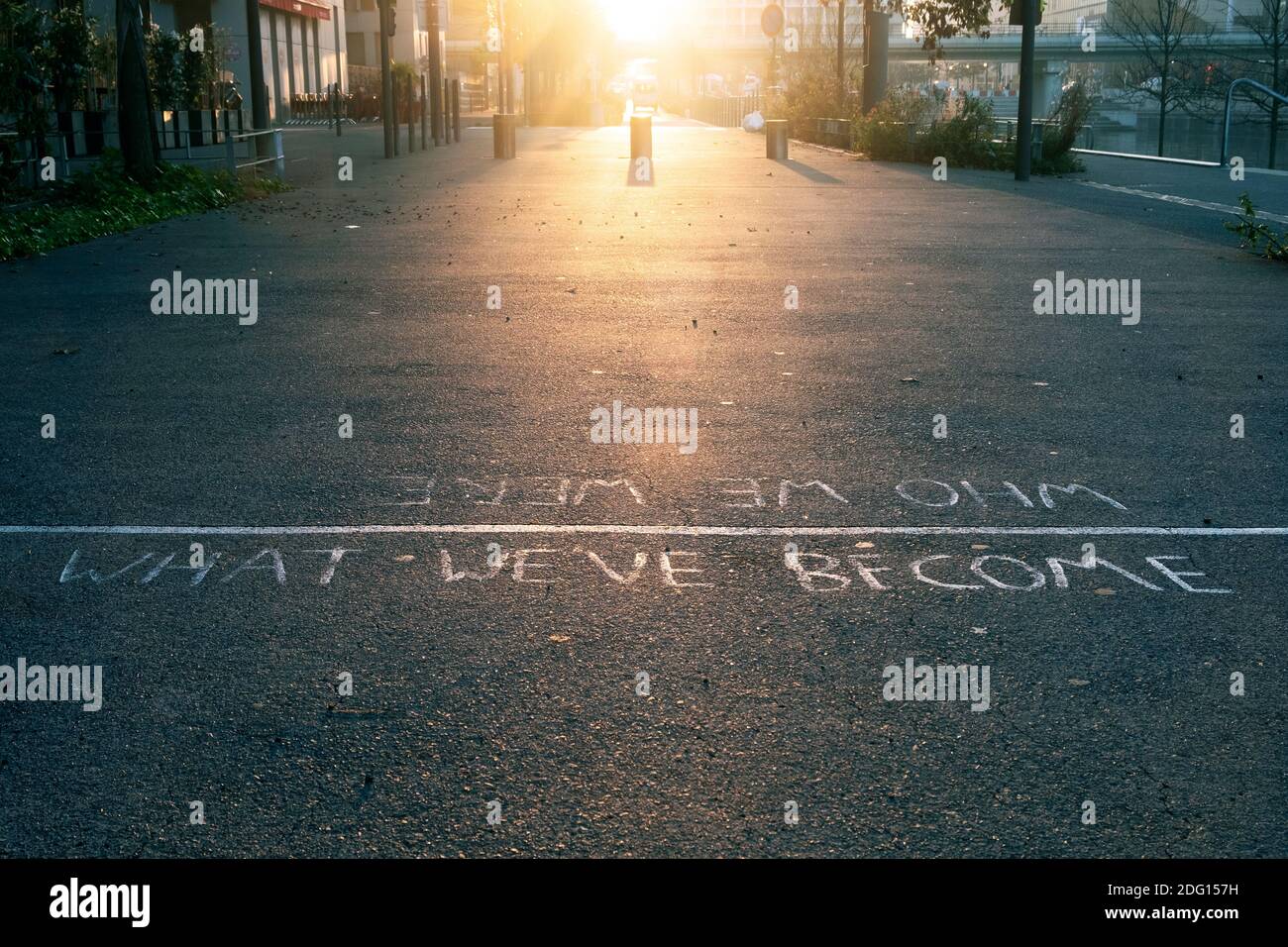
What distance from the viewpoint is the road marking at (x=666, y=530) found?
6082 mm

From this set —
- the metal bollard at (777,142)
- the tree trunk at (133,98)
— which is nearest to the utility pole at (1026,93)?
the metal bollard at (777,142)

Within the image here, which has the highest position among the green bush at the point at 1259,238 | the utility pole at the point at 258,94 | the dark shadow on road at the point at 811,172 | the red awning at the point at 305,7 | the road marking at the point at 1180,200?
the red awning at the point at 305,7

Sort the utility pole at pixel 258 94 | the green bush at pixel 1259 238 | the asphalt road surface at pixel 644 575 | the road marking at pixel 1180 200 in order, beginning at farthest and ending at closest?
the utility pole at pixel 258 94 < the road marking at pixel 1180 200 < the green bush at pixel 1259 238 < the asphalt road surface at pixel 644 575

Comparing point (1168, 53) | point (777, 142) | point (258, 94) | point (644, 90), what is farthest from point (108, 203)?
point (644, 90)

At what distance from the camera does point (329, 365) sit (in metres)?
Result: 9.68

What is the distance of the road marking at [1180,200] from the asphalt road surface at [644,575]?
7.06m

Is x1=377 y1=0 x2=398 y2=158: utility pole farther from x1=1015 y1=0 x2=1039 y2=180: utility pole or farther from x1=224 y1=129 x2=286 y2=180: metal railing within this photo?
x1=1015 y1=0 x2=1039 y2=180: utility pole

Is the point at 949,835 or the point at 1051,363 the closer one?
the point at 949,835

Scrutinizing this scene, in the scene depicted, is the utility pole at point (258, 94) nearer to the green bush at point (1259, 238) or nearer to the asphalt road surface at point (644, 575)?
the asphalt road surface at point (644, 575)

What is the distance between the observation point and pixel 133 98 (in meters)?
21.7

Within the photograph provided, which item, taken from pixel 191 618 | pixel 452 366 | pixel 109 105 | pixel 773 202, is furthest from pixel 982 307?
pixel 109 105

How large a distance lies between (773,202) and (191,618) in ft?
60.8

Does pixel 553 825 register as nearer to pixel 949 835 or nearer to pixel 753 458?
pixel 949 835

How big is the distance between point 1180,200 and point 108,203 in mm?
15021
